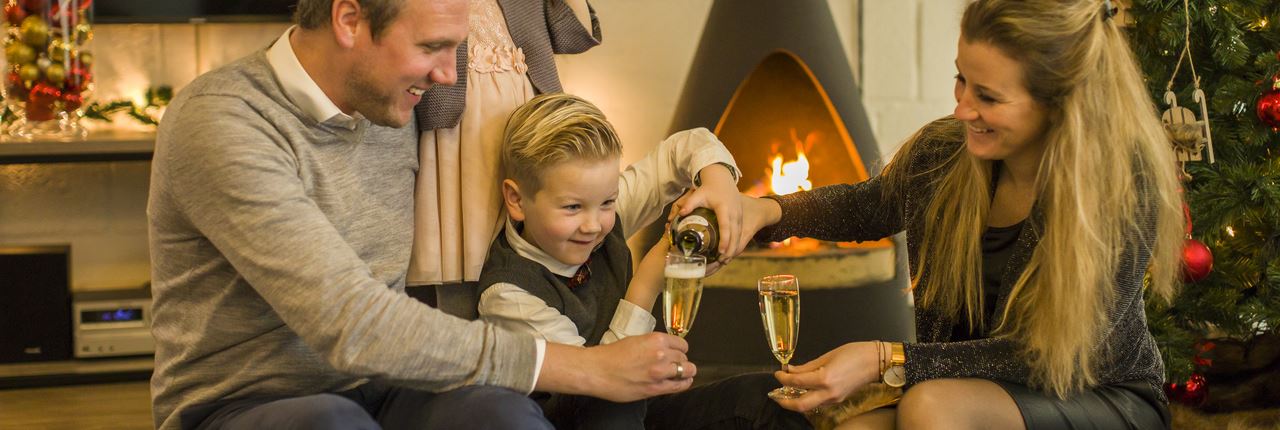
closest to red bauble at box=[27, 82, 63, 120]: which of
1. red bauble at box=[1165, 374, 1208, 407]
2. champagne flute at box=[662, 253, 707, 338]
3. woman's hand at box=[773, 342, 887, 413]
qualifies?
champagne flute at box=[662, 253, 707, 338]

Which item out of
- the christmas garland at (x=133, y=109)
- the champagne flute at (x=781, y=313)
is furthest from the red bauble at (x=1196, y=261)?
the christmas garland at (x=133, y=109)

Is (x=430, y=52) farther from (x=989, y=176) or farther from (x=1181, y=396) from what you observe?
(x=1181, y=396)

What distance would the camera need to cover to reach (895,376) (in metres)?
1.77

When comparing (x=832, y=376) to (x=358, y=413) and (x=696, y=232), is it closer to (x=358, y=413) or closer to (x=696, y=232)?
(x=696, y=232)

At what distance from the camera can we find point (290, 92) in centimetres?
164

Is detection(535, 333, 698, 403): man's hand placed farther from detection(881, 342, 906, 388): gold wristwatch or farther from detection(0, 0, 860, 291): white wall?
detection(0, 0, 860, 291): white wall

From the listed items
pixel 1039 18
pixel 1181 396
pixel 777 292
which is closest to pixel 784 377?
pixel 777 292

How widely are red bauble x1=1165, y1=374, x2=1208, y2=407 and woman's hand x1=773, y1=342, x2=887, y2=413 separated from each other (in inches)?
→ 61.4

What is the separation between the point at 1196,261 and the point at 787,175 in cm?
109

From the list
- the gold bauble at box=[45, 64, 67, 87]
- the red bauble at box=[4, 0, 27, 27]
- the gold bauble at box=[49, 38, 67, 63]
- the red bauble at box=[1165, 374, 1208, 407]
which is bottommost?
the red bauble at box=[1165, 374, 1208, 407]

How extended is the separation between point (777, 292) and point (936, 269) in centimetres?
34

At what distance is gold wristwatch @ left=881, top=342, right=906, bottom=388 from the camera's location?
1.77 metres

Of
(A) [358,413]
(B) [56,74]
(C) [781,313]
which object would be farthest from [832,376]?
(B) [56,74]

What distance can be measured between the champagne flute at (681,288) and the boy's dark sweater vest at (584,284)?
0.17 meters
